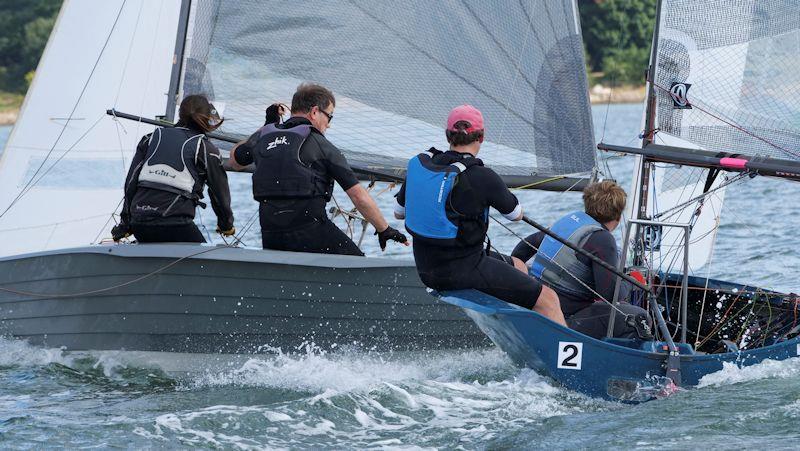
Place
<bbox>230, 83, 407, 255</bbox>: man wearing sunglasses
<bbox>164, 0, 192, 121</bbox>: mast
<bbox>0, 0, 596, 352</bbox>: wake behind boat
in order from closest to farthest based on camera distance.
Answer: <bbox>230, 83, 407, 255</bbox>: man wearing sunglasses < <bbox>164, 0, 192, 121</bbox>: mast < <bbox>0, 0, 596, 352</bbox>: wake behind boat

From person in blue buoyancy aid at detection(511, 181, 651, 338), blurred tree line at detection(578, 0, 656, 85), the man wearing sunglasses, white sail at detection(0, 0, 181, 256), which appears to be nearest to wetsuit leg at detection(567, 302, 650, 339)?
person in blue buoyancy aid at detection(511, 181, 651, 338)

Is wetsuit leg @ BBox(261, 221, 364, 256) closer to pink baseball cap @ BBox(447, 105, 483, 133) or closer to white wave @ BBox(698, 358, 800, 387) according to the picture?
pink baseball cap @ BBox(447, 105, 483, 133)

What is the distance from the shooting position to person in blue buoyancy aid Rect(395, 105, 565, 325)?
5246 millimetres

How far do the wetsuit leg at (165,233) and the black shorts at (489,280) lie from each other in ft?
4.65

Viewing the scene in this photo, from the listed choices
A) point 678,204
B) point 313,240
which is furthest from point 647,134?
point 313,240

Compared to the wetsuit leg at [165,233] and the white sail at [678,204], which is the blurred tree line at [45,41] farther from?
the wetsuit leg at [165,233]

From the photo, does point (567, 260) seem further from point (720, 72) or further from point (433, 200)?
point (720, 72)

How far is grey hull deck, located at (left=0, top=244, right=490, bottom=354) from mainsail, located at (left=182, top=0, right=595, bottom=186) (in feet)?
4.53

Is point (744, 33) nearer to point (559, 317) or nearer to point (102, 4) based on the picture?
point (559, 317)

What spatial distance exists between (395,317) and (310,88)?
1.15 meters

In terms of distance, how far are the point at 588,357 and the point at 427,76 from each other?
96.0 inches

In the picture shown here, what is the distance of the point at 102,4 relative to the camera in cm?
758

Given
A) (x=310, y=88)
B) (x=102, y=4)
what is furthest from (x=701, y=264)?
(x=102, y=4)

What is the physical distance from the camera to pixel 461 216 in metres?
5.31
